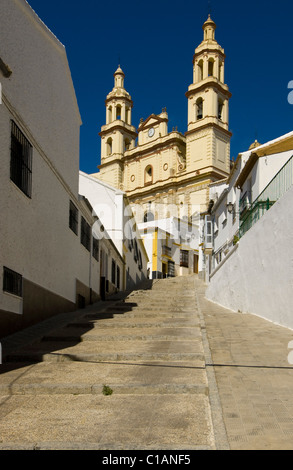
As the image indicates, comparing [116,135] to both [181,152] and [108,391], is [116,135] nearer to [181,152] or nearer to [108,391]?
[181,152]

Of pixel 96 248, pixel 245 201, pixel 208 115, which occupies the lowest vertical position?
pixel 96 248

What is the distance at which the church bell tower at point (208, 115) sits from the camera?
1844 inches

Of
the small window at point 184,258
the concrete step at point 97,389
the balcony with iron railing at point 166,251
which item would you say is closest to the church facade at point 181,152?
the small window at point 184,258

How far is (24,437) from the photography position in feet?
14.8

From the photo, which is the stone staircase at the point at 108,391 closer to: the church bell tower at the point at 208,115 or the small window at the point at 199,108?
the church bell tower at the point at 208,115

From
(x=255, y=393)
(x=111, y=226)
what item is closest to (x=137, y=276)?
(x=111, y=226)

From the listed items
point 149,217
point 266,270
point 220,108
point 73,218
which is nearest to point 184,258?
point 149,217

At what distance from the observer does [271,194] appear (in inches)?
484

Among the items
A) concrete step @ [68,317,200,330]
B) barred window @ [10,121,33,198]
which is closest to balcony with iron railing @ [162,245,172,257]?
concrete step @ [68,317,200,330]

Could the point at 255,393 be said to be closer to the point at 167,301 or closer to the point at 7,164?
the point at 7,164

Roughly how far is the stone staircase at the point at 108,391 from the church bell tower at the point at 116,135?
155 feet

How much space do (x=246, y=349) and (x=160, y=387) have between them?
2.43 meters

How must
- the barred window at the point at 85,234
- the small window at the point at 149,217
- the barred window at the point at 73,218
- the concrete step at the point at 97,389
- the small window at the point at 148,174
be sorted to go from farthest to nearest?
1. the small window at the point at 148,174
2. the small window at the point at 149,217
3. the barred window at the point at 85,234
4. the barred window at the point at 73,218
5. the concrete step at the point at 97,389

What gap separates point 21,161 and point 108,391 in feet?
17.2
